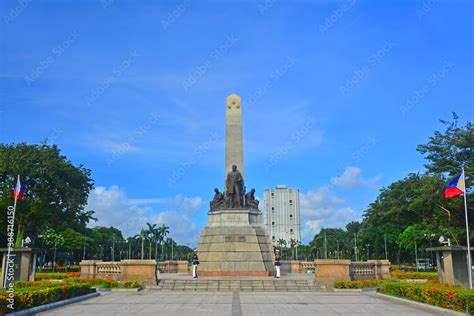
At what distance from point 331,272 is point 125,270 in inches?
431

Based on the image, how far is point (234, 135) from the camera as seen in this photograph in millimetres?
30156

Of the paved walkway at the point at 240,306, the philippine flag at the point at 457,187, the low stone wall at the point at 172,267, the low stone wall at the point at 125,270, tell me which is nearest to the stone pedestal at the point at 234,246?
the low stone wall at the point at 125,270

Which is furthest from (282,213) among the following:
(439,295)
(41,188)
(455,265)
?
(439,295)

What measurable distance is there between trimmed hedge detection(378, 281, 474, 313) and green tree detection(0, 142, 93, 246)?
27403 mm

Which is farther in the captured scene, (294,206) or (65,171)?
(294,206)

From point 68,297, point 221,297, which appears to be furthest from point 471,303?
point 68,297

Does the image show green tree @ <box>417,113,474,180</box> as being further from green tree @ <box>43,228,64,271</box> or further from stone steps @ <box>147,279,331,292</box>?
green tree @ <box>43,228,64,271</box>

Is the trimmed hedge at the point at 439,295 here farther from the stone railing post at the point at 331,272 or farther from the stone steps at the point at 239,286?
the stone steps at the point at 239,286

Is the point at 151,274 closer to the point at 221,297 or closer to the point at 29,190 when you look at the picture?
the point at 221,297

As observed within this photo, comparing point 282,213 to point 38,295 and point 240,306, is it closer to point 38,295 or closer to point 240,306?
point 240,306

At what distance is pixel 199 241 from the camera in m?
27.0

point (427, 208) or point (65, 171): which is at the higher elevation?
point (65, 171)

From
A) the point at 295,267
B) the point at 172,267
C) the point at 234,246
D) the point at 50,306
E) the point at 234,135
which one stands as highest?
the point at 234,135

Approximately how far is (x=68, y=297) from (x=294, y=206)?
280 ft
